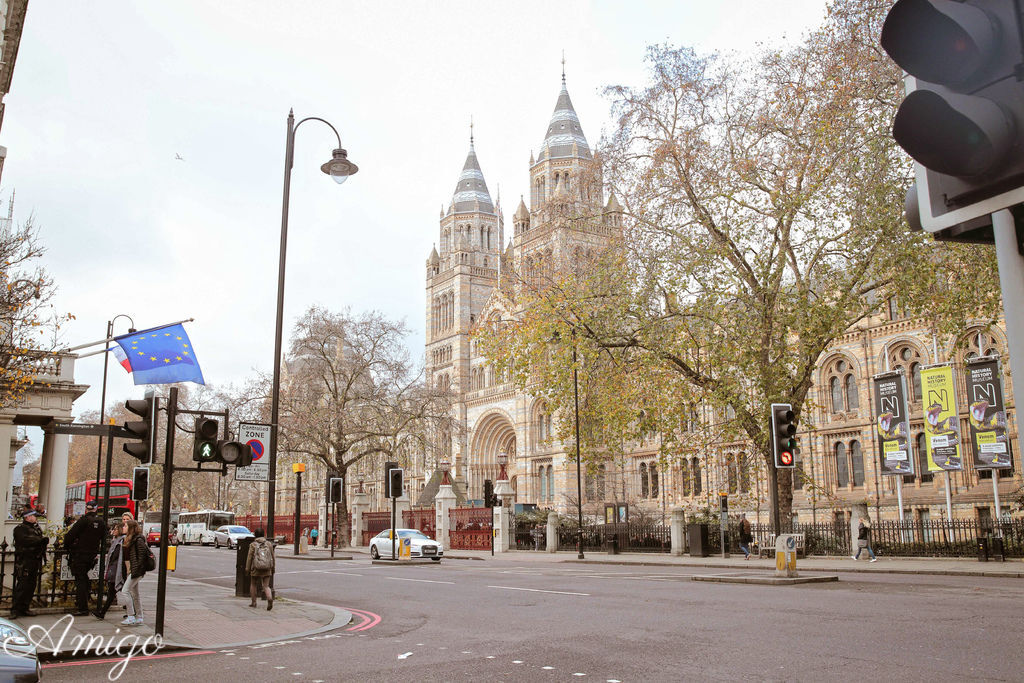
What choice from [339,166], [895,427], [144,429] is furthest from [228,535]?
[144,429]

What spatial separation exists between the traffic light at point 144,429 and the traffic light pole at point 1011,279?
971 centimetres

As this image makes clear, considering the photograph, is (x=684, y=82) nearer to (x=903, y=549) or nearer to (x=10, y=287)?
(x=903, y=549)

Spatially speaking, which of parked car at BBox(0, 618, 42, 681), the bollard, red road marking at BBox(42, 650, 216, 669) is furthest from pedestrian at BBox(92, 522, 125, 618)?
the bollard

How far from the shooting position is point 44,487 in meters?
20.3

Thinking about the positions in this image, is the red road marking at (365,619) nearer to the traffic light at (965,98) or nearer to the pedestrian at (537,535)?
the traffic light at (965,98)

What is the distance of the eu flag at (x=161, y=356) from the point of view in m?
17.5

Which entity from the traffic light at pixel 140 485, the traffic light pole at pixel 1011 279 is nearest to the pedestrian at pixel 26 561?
the traffic light at pixel 140 485

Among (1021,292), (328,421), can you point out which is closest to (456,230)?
(328,421)

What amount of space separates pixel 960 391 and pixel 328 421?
29.0 m

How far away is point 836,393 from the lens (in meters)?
43.3

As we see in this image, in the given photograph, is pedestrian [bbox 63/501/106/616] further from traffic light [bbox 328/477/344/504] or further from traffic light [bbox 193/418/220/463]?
traffic light [bbox 328/477/344/504]

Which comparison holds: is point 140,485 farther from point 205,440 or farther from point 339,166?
point 205,440

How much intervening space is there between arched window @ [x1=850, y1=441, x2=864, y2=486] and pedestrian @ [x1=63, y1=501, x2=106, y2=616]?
125 ft

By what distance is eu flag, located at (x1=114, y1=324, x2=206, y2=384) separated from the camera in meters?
17.5
